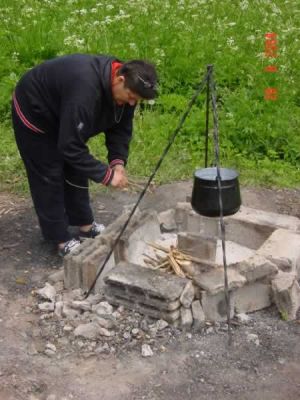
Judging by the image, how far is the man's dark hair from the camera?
13.4 feet

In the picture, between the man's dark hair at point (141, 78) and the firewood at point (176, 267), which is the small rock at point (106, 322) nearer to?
the firewood at point (176, 267)

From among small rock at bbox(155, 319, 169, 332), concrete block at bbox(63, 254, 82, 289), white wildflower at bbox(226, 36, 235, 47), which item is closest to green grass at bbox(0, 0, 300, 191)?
white wildflower at bbox(226, 36, 235, 47)

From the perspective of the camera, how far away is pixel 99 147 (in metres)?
7.37

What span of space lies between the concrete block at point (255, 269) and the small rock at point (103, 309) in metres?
0.92

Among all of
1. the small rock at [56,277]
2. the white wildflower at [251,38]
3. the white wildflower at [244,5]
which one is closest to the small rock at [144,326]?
the small rock at [56,277]

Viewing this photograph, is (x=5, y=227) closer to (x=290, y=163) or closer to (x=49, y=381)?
(x=49, y=381)

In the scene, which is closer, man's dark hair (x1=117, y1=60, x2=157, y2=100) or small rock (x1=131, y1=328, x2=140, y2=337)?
man's dark hair (x1=117, y1=60, x2=157, y2=100)

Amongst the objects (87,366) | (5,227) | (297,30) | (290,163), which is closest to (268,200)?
(290,163)

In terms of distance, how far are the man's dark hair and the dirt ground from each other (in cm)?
167

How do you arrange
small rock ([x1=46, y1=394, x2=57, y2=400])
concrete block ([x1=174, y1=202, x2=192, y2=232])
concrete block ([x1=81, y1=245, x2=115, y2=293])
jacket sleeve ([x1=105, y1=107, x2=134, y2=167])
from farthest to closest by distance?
1. concrete block ([x1=174, y1=202, x2=192, y2=232])
2. jacket sleeve ([x1=105, y1=107, x2=134, y2=167])
3. concrete block ([x1=81, y1=245, x2=115, y2=293])
4. small rock ([x1=46, y1=394, x2=57, y2=400])

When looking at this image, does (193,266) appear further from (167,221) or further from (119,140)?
(119,140)

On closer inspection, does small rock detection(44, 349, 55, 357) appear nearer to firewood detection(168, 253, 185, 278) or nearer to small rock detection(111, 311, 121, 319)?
small rock detection(111, 311, 121, 319)

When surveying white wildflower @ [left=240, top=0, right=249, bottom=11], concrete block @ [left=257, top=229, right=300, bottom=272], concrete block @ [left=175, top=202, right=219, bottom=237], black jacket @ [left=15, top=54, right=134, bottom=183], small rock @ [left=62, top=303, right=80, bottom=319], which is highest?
black jacket @ [left=15, top=54, right=134, bottom=183]

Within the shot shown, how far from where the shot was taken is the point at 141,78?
4.09 metres
